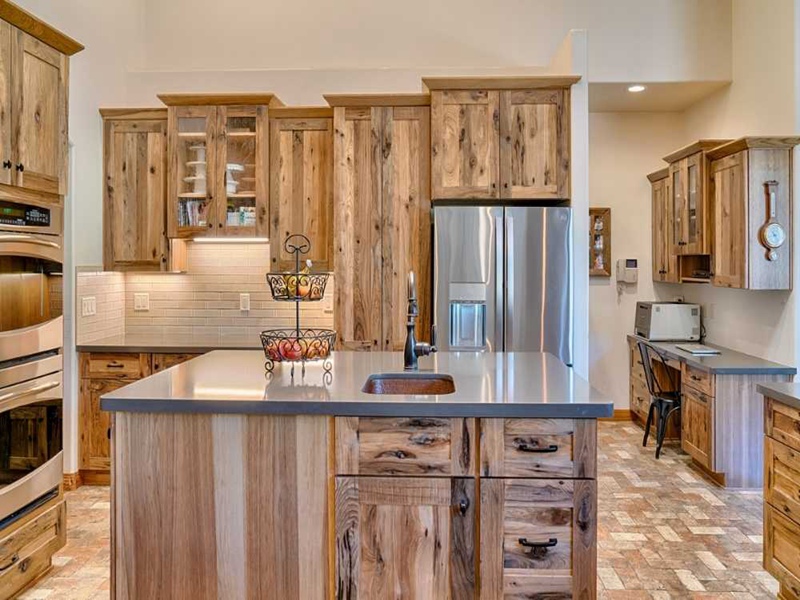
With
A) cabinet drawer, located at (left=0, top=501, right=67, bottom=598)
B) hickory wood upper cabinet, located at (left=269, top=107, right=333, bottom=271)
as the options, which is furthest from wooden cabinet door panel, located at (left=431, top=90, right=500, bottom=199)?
cabinet drawer, located at (left=0, top=501, right=67, bottom=598)

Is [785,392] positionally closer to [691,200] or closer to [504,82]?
[504,82]

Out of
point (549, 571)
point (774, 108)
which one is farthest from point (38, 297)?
point (774, 108)

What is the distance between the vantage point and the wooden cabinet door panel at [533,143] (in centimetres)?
383

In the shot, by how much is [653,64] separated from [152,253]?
409cm

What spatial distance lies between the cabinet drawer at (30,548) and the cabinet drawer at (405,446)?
158 cm

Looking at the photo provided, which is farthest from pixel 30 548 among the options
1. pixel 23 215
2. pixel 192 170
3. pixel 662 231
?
pixel 662 231

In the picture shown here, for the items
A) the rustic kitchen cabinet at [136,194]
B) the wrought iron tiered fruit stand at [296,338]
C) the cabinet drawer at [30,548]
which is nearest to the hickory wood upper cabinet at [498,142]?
the wrought iron tiered fruit stand at [296,338]

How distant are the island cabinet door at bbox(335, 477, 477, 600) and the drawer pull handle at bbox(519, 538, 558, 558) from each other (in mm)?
160

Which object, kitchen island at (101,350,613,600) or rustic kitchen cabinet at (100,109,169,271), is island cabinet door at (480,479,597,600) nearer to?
kitchen island at (101,350,613,600)

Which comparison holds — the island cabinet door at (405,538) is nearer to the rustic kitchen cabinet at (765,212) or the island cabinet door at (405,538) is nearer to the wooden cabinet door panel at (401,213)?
the wooden cabinet door panel at (401,213)

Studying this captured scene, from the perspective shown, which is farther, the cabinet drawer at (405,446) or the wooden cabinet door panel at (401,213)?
the wooden cabinet door panel at (401,213)

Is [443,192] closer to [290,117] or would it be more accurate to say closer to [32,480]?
[290,117]

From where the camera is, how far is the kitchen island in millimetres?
1876

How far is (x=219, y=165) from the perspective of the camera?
13.3 feet
